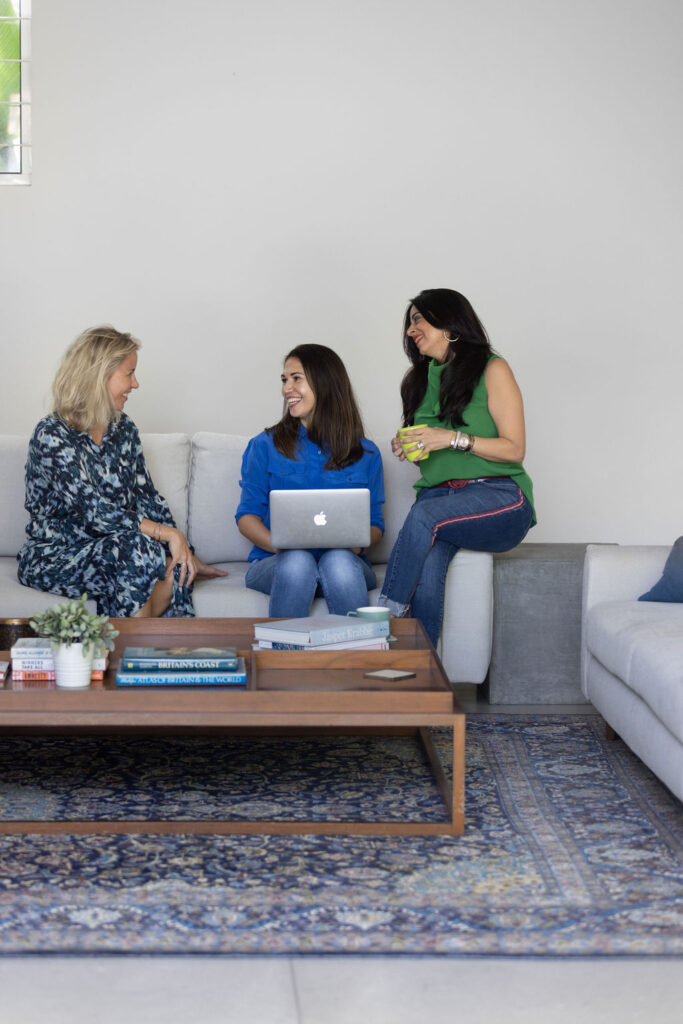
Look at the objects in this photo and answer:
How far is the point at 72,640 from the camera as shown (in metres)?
2.17

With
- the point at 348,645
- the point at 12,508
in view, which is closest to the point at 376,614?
the point at 348,645

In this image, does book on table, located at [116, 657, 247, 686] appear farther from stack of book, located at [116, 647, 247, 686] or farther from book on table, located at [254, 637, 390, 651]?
book on table, located at [254, 637, 390, 651]

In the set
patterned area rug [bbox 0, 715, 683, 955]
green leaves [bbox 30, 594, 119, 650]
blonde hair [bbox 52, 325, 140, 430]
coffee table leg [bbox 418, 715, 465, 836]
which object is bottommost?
patterned area rug [bbox 0, 715, 683, 955]

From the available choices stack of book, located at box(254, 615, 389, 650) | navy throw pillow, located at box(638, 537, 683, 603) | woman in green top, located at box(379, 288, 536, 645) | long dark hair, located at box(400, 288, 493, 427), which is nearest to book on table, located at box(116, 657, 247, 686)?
stack of book, located at box(254, 615, 389, 650)

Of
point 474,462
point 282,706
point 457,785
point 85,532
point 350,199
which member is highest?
point 350,199

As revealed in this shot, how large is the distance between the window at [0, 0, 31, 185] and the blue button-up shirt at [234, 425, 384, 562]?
1701 millimetres

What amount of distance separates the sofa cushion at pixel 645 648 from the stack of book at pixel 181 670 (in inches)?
33.1

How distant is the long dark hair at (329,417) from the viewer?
3373mm

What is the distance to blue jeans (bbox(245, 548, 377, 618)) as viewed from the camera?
119 inches

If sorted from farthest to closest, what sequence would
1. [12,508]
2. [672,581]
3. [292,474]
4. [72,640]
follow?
[12,508] < [292,474] < [672,581] < [72,640]

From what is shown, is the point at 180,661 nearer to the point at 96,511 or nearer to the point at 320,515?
the point at 320,515

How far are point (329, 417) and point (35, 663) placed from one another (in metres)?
1.44

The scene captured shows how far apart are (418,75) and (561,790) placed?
2872mm

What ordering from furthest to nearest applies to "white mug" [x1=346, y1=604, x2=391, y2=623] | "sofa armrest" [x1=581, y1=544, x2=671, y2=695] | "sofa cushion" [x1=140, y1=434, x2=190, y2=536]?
"sofa cushion" [x1=140, y1=434, x2=190, y2=536] < "sofa armrest" [x1=581, y1=544, x2=671, y2=695] < "white mug" [x1=346, y1=604, x2=391, y2=623]
